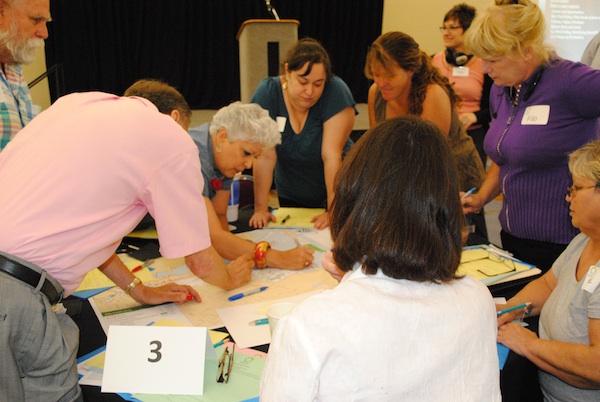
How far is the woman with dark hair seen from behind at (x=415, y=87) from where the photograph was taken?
2.57 meters

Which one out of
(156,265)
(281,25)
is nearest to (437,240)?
(156,265)

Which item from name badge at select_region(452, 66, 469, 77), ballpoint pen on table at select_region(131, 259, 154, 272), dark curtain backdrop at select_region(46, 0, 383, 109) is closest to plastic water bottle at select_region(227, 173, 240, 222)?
ballpoint pen on table at select_region(131, 259, 154, 272)

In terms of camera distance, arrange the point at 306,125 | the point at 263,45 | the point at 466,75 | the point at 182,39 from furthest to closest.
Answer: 1. the point at 182,39
2. the point at 466,75
3. the point at 263,45
4. the point at 306,125

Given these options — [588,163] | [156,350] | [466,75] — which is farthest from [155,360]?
[466,75]

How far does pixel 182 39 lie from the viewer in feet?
21.7

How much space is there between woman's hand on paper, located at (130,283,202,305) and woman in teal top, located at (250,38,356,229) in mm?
888

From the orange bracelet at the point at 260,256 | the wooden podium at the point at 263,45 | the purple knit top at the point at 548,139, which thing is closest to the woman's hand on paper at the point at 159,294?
the orange bracelet at the point at 260,256

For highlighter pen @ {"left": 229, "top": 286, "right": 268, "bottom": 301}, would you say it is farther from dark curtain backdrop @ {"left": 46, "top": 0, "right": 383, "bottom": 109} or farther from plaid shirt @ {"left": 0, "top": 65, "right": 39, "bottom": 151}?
dark curtain backdrop @ {"left": 46, "top": 0, "right": 383, "bottom": 109}

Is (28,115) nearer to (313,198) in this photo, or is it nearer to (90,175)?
(90,175)

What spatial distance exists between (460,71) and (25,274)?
12.0ft

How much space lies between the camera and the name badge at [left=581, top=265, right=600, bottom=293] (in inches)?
56.6

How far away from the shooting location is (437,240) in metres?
0.89

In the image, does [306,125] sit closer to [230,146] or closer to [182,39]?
[230,146]

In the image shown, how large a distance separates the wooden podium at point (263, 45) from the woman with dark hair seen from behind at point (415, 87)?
116cm
